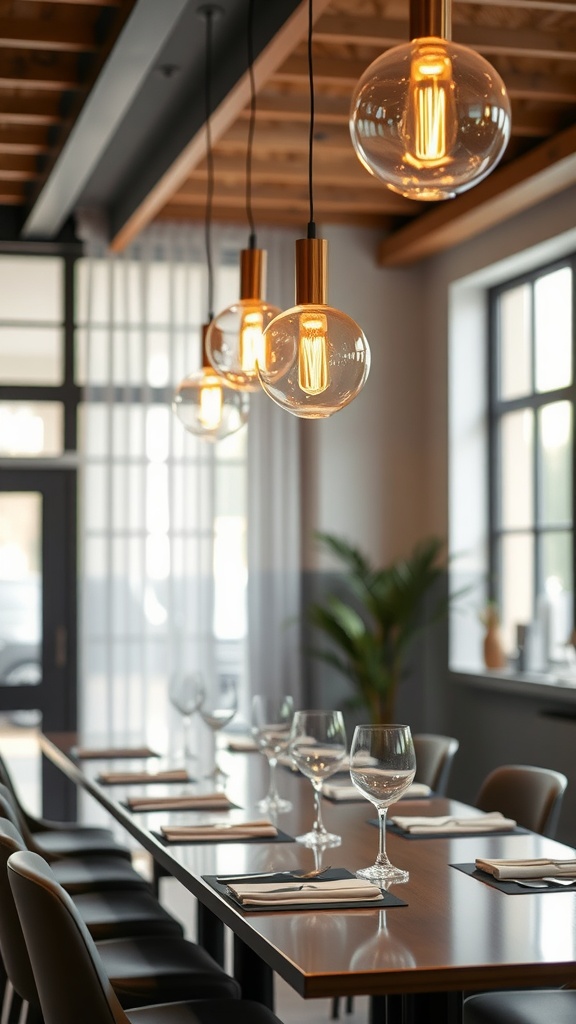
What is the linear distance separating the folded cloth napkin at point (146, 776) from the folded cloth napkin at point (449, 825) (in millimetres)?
888

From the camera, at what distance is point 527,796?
11.3ft

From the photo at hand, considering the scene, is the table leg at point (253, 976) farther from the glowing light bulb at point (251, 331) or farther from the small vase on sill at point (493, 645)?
the small vase on sill at point (493, 645)

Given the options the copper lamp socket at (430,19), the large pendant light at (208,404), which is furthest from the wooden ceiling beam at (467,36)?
the copper lamp socket at (430,19)

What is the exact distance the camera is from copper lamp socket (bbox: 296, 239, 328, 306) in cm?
266

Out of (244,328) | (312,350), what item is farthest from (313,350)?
(244,328)

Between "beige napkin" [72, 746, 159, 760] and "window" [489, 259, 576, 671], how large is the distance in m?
2.16

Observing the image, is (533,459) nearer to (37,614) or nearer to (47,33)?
(37,614)

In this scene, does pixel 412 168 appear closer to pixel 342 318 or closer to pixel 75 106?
pixel 342 318

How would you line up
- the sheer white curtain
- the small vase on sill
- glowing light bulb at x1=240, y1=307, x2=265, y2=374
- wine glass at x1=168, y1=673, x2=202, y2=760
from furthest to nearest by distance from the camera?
the sheer white curtain → the small vase on sill → wine glass at x1=168, y1=673, x2=202, y2=760 → glowing light bulb at x1=240, y1=307, x2=265, y2=374

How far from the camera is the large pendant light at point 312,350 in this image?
103 inches

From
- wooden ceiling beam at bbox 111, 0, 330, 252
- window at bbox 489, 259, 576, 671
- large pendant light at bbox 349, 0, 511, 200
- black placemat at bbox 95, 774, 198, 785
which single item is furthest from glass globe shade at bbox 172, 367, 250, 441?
window at bbox 489, 259, 576, 671

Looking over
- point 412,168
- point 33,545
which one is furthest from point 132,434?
point 412,168

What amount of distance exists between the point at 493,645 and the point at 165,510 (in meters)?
1.79

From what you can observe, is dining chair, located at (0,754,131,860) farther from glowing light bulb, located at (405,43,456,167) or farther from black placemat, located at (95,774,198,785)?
glowing light bulb, located at (405,43,456,167)
